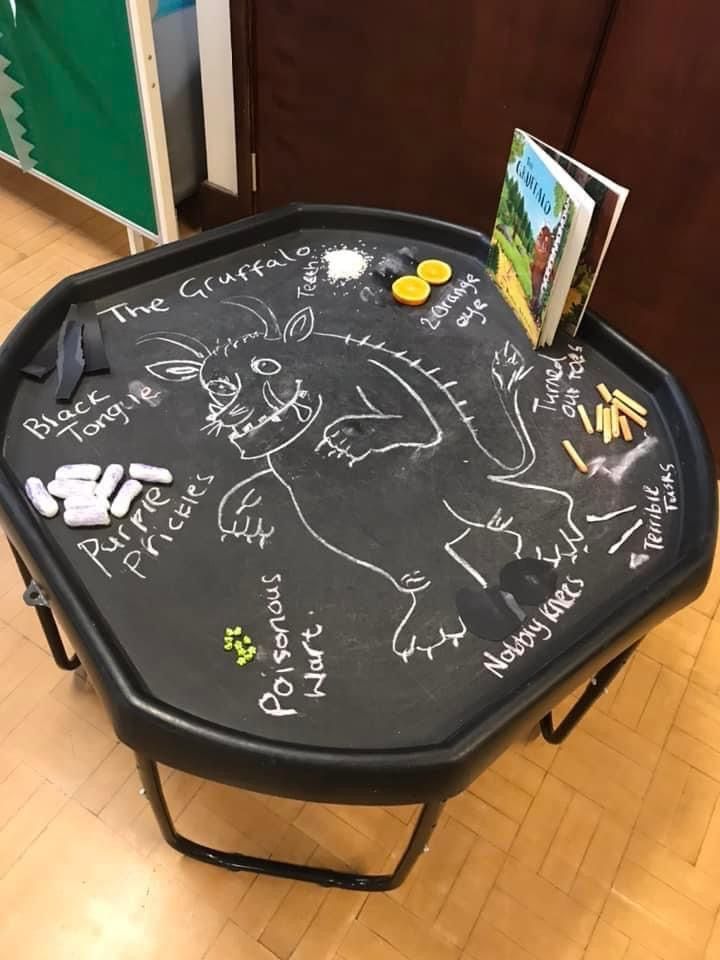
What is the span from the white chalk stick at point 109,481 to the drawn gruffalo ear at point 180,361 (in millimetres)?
181

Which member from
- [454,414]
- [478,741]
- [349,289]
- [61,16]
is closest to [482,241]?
[349,289]

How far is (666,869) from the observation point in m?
1.32

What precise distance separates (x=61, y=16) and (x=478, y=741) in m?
1.67

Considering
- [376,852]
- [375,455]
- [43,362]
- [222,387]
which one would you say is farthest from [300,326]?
[376,852]

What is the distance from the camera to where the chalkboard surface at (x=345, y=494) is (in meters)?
0.89

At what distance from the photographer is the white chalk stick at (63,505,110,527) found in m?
0.97

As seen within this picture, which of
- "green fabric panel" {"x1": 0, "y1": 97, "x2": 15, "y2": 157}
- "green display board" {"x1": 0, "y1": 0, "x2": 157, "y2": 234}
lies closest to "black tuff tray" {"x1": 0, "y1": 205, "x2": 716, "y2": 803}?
"green display board" {"x1": 0, "y1": 0, "x2": 157, "y2": 234}

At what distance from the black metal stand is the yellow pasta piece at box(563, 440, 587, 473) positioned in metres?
0.27

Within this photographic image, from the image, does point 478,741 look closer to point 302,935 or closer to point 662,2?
point 302,935

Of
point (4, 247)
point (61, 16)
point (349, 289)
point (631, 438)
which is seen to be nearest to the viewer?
point (631, 438)

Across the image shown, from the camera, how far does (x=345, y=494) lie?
41.4 inches

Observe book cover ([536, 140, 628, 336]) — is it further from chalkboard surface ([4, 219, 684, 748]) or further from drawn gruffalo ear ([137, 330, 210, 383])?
drawn gruffalo ear ([137, 330, 210, 383])

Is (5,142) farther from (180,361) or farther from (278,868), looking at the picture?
(278,868)

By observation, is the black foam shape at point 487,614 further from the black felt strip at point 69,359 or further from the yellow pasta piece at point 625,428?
the black felt strip at point 69,359
